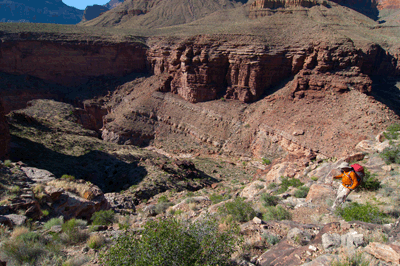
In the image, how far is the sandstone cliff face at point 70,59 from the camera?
3975cm

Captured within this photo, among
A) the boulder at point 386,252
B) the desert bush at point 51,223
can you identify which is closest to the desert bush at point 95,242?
the desert bush at point 51,223

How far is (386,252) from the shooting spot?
14.5 feet

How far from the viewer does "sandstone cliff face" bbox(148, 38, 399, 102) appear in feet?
80.0

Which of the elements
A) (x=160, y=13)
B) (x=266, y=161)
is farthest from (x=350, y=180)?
(x=160, y=13)

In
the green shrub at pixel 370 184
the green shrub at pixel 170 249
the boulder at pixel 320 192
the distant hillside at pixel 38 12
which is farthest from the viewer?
the distant hillside at pixel 38 12

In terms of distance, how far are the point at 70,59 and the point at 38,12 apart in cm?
16742

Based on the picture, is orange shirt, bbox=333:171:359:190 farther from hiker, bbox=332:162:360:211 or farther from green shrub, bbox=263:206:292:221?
green shrub, bbox=263:206:292:221

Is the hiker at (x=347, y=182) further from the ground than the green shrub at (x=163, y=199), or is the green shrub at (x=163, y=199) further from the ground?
the hiker at (x=347, y=182)

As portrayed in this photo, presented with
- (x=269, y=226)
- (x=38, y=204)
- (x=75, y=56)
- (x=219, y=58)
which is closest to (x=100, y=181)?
(x=38, y=204)

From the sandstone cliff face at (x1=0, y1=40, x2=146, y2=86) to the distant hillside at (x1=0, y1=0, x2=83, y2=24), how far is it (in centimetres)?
14316

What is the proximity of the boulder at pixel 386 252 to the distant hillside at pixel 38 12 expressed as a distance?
193 meters

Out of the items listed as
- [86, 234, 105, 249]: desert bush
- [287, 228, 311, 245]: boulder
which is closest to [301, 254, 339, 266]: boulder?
[287, 228, 311, 245]: boulder

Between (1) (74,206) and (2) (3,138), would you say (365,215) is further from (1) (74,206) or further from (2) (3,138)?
(2) (3,138)

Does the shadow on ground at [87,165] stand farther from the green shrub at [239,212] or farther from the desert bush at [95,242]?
the desert bush at [95,242]
